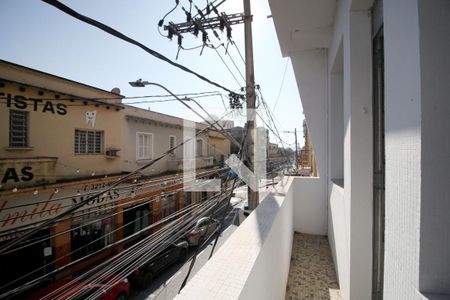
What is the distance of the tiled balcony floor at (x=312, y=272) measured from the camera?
Result: 251 cm

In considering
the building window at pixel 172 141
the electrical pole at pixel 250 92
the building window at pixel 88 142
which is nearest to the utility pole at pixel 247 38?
the electrical pole at pixel 250 92

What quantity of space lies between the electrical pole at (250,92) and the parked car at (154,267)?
2.93 metres

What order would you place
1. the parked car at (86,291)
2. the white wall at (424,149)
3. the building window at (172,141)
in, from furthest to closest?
the building window at (172,141), the parked car at (86,291), the white wall at (424,149)

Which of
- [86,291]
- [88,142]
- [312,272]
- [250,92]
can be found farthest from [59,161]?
[312,272]

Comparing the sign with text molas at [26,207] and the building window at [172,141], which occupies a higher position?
the building window at [172,141]

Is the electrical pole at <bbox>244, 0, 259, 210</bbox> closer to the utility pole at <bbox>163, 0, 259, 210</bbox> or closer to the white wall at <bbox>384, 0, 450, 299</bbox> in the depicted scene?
the utility pole at <bbox>163, 0, 259, 210</bbox>

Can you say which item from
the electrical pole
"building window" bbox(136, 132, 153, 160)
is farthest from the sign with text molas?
"building window" bbox(136, 132, 153, 160)

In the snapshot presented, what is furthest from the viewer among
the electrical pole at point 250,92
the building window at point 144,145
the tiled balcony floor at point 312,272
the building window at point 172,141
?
the building window at point 172,141

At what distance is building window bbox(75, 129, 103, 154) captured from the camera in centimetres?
561

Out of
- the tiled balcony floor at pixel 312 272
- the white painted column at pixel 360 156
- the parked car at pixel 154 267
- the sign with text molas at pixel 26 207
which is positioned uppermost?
the white painted column at pixel 360 156

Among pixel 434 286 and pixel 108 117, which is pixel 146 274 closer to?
pixel 108 117

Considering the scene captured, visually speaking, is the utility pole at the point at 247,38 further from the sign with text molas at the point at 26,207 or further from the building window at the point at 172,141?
the building window at the point at 172,141

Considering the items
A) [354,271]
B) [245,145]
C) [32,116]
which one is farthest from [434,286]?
[32,116]

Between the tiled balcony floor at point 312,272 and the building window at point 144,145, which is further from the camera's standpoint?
the building window at point 144,145
